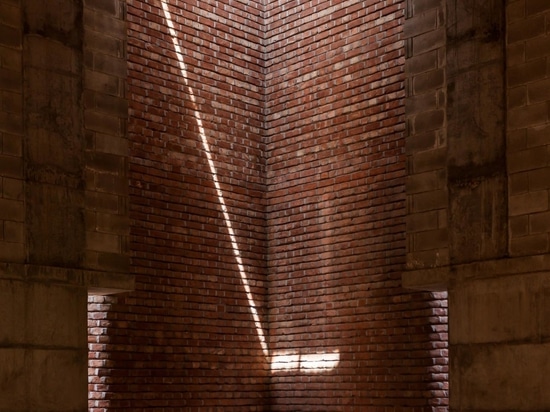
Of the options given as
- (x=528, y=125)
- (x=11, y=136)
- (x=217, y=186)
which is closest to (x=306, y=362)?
(x=217, y=186)

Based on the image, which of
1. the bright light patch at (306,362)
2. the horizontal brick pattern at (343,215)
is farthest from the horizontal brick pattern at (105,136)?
the bright light patch at (306,362)

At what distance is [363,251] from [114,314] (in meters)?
2.88

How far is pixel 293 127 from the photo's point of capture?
1173 centimetres

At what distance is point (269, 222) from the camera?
11.9 meters

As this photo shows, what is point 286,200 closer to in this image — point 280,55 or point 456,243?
point 280,55

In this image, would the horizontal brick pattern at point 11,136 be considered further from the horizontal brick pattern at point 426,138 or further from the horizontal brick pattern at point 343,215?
the horizontal brick pattern at point 343,215

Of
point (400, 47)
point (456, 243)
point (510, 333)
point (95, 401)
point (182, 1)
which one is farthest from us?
point (182, 1)

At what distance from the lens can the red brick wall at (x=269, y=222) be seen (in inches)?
400

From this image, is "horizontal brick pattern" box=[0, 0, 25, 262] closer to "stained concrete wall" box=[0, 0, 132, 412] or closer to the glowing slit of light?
"stained concrete wall" box=[0, 0, 132, 412]

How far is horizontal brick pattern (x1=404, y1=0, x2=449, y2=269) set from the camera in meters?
8.60

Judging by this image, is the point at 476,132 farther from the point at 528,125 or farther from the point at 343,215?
the point at 343,215

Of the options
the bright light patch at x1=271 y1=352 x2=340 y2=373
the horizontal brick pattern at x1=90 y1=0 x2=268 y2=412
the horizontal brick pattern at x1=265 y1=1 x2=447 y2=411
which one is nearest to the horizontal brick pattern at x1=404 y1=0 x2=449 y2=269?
the horizontal brick pattern at x1=265 y1=1 x2=447 y2=411

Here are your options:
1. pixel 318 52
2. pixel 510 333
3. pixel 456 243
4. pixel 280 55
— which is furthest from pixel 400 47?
pixel 510 333

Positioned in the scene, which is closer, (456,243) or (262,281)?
(456,243)
